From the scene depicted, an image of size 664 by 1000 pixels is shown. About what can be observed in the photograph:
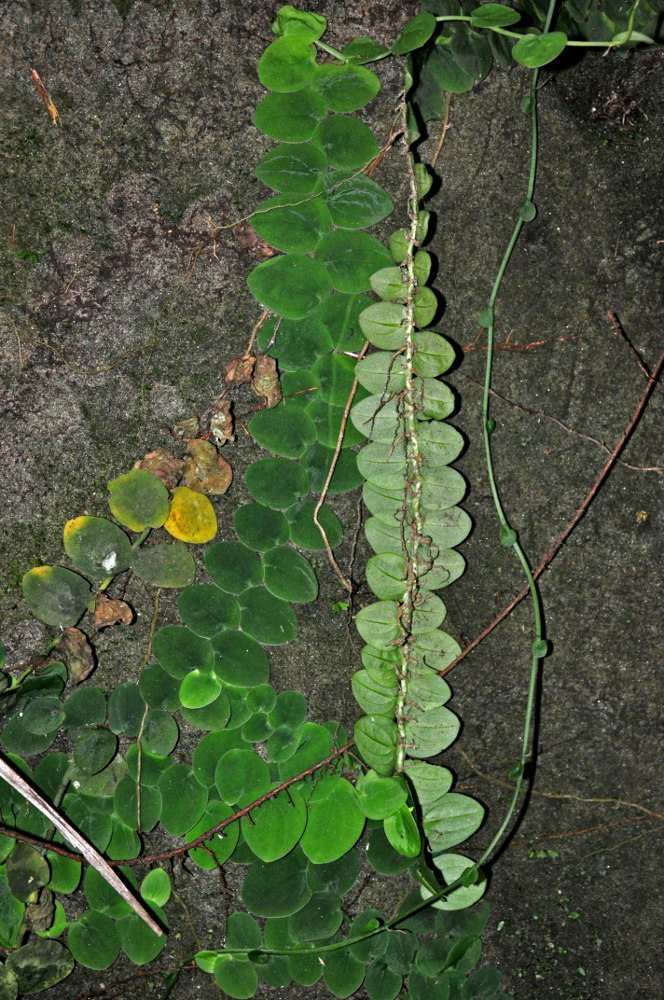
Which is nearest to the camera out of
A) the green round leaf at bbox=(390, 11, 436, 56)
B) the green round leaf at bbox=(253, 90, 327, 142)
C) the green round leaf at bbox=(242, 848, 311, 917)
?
the green round leaf at bbox=(390, 11, 436, 56)

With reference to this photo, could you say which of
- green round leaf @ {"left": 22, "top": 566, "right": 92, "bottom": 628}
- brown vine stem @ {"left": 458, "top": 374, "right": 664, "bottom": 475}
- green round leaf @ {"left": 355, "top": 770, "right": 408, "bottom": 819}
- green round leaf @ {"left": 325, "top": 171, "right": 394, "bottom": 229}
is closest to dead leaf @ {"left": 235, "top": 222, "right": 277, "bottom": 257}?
green round leaf @ {"left": 325, "top": 171, "right": 394, "bottom": 229}

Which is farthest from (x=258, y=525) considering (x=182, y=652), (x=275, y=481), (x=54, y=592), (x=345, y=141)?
(x=345, y=141)

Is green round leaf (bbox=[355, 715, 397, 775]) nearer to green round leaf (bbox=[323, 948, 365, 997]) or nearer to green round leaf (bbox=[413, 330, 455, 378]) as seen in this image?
green round leaf (bbox=[323, 948, 365, 997])

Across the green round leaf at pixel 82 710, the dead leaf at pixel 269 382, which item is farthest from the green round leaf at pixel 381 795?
Answer: the dead leaf at pixel 269 382

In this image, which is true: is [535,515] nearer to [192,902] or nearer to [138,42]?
[192,902]

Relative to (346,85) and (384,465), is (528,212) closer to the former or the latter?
(346,85)

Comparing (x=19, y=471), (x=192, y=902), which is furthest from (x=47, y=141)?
(x=192, y=902)
